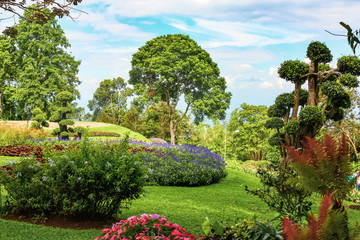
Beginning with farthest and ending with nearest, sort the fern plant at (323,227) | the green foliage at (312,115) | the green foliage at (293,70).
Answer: the green foliage at (293,70) → the green foliage at (312,115) → the fern plant at (323,227)

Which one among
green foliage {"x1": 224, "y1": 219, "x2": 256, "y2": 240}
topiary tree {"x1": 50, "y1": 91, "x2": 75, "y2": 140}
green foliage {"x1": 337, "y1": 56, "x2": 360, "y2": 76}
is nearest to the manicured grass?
green foliage {"x1": 224, "y1": 219, "x2": 256, "y2": 240}

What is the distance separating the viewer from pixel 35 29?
33.0 m

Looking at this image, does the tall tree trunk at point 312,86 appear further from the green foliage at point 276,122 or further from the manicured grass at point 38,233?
the manicured grass at point 38,233

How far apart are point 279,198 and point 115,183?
2.37 metres

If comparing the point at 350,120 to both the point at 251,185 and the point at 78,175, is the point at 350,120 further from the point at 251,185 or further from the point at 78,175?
the point at 78,175

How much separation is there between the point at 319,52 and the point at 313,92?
4.63 ft

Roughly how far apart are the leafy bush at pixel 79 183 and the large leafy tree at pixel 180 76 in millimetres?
24147

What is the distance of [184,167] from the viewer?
435 inches

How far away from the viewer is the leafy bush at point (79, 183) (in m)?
5.18

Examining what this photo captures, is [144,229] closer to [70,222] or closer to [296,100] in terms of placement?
[70,222]

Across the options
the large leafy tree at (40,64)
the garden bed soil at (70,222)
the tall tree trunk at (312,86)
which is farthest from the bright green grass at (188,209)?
the large leafy tree at (40,64)

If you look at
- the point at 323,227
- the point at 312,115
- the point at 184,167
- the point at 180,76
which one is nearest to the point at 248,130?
the point at 180,76

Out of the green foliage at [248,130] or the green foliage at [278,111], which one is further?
the green foliage at [248,130]

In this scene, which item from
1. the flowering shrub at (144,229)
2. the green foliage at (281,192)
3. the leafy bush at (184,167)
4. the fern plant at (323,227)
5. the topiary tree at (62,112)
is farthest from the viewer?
the topiary tree at (62,112)
